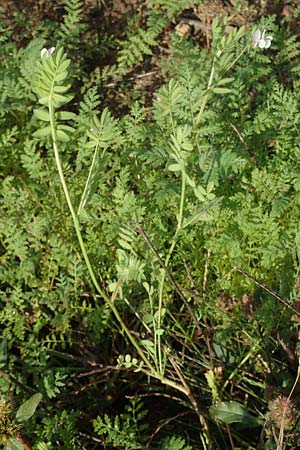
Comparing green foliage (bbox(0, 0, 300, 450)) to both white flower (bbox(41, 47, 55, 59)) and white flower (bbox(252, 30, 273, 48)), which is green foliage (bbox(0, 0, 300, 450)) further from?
white flower (bbox(41, 47, 55, 59))

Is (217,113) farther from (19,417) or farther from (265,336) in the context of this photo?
(19,417)

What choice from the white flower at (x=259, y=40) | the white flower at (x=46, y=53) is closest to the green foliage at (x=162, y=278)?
the white flower at (x=259, y=40)

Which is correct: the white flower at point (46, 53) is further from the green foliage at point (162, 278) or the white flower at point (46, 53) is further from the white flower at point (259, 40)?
the white flower at point (259, 40)

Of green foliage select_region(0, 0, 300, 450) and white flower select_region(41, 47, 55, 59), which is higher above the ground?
white flower select_region(41, 47, 55, 59)

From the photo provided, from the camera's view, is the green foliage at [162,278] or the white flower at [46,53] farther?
the green foliage at [162,278]

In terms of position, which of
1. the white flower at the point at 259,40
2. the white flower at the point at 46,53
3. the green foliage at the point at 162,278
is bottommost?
the green foliage at the point at 162,278

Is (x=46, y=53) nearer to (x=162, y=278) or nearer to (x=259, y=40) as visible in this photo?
(x=162, y=278)

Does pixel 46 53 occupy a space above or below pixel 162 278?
above

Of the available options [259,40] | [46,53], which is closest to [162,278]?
[46,53]

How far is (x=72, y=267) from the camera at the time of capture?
280cm

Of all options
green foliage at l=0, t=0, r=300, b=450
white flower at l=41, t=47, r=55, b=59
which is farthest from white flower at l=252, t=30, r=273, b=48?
white flower at l=41, t=47, r=55, b=59

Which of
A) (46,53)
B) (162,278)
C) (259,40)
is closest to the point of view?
(46,53)

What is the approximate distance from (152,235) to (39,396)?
0.71 m

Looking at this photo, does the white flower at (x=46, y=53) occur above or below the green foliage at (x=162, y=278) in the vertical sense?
above
